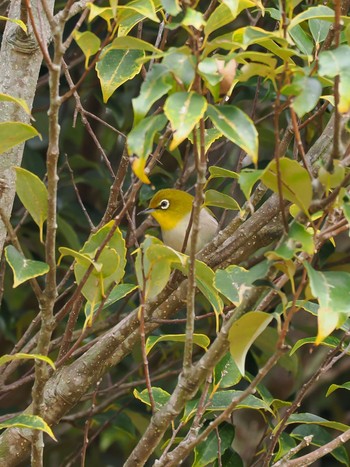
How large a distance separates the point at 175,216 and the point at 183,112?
253cm

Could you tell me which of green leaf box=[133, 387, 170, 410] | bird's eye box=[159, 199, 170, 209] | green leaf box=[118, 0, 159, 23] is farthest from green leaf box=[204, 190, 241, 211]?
bird's eye box=[159, 199, 170, 209]

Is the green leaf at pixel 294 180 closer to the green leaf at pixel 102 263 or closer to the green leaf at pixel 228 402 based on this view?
the green leaf at pixel 102 263

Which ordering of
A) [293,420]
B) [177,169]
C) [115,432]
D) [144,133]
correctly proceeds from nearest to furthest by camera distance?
[144,133] < [293,420] < [115,432] < [177,169]

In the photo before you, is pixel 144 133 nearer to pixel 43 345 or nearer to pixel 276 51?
pixel 276 51

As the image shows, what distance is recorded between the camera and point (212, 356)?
1.71 metres

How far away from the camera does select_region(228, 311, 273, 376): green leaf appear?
165 centimetres

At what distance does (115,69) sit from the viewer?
81.6 inches

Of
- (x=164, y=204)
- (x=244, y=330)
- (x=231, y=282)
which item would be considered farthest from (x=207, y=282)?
(x=164, y=204)

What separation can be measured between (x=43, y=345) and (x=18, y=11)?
42.8 inches

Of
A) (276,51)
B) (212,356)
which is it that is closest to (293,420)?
(212,356)

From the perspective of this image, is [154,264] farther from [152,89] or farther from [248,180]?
[152,89]

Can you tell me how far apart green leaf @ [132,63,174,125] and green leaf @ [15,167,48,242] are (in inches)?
16.4

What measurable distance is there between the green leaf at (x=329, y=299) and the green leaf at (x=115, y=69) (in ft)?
2.56

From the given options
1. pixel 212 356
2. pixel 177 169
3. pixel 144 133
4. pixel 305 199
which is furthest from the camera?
pixel 177 169
